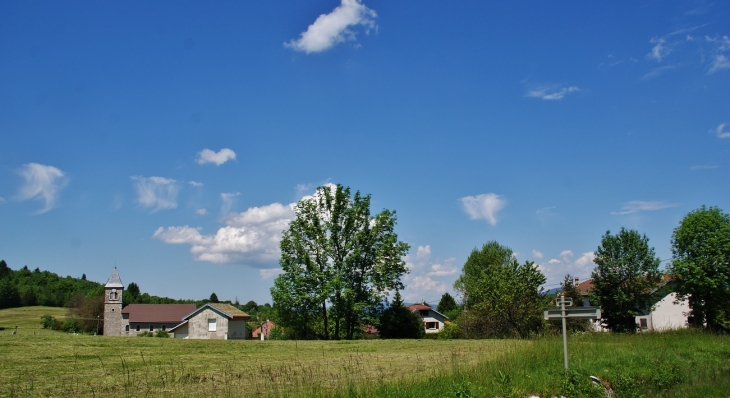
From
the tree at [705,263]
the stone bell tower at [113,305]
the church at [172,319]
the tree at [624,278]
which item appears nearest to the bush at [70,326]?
the church at [172,319]

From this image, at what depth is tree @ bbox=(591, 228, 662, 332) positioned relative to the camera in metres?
45.6

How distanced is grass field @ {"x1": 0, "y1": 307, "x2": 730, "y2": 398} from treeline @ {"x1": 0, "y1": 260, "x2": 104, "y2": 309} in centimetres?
9525

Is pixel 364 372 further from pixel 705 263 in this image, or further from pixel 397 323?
pixel 705 263

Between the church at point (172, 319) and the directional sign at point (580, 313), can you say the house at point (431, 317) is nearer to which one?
the church at point (172, 319)

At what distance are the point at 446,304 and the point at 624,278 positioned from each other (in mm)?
47600

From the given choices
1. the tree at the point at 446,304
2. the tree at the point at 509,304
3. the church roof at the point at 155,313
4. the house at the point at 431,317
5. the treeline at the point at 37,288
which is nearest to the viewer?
the tree at the point at 509,304

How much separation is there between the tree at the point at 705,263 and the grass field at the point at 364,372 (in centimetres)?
1967

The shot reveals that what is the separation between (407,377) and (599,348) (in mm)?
10506

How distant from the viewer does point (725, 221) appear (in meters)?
40.5

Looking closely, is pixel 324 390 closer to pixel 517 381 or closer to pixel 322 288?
pixel 517 381

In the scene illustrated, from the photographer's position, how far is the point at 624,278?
46.2 metres

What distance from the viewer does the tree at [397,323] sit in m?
46.2

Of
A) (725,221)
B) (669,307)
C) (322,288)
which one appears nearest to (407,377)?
(322,288)

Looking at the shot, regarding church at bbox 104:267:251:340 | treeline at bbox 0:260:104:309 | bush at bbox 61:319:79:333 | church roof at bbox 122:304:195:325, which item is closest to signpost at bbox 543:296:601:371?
church at bbox 104:267:251:340
